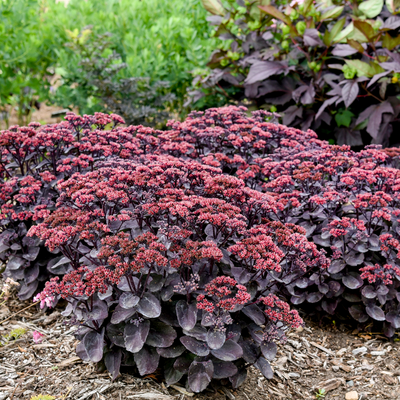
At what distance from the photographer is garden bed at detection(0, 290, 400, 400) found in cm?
227

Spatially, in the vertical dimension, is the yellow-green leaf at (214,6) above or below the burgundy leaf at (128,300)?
above

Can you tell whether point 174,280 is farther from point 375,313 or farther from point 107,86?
point 107,86

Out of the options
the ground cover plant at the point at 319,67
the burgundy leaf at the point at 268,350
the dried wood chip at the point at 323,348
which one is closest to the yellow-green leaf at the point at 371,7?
the ground cover plant at the point at 319,67

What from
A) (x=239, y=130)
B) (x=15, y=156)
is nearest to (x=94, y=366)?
(x=15, y=156)

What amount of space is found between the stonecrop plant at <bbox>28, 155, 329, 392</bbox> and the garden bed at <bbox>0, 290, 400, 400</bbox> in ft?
0.51

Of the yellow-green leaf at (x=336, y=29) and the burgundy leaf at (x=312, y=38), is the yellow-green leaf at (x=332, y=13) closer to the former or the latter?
the yellow-green leaf at (x=336, y=29)

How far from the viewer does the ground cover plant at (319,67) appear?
4.20 m

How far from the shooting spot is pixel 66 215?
2293 millimetres

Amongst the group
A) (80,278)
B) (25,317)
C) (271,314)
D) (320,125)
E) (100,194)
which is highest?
(100,194)

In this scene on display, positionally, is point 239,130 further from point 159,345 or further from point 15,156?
point 159,345

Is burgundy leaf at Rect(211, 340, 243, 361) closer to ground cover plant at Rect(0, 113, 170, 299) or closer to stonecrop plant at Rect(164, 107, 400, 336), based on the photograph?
stonecrop plant at Rect(164, 107, 400, 336)

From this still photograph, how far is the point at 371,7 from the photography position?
177 inches

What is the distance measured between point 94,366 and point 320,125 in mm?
3719

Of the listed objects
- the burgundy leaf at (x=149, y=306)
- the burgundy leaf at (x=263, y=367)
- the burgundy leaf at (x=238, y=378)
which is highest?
the burgundy leaf at (x=149, y=306)
